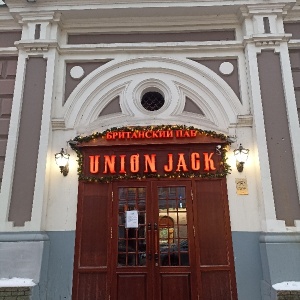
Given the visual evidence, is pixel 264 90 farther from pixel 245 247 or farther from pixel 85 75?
pixel 85 75

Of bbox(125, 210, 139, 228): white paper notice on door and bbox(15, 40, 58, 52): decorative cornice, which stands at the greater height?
bbox(15, 40, 58, 52): decorative cornice

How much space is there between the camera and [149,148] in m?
7.02

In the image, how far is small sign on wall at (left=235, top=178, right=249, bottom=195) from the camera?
6734 mm

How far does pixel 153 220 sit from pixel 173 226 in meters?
0.42

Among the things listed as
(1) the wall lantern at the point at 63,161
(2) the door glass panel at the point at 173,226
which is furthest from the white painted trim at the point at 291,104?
(1) the wall lantern at the point at 63,161

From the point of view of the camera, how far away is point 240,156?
6.73 metres

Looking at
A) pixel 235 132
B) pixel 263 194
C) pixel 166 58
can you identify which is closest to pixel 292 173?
pixel 263 194

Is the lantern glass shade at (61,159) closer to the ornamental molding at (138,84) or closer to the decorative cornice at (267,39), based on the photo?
the ornamental molding at (138,84)

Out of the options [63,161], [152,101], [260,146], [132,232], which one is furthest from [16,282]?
[260,146]

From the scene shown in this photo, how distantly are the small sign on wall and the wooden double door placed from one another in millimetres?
269

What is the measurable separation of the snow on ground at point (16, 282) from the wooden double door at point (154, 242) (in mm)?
872

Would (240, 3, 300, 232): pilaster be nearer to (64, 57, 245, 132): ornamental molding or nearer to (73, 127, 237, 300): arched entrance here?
(64, 57, 245, 132): ornamental molding

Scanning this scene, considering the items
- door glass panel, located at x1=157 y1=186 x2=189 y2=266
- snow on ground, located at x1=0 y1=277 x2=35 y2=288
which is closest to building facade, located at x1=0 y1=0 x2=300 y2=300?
door glass panel, located at x1=157 y1=186 x2=189 y2=266

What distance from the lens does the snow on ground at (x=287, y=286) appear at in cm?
566
